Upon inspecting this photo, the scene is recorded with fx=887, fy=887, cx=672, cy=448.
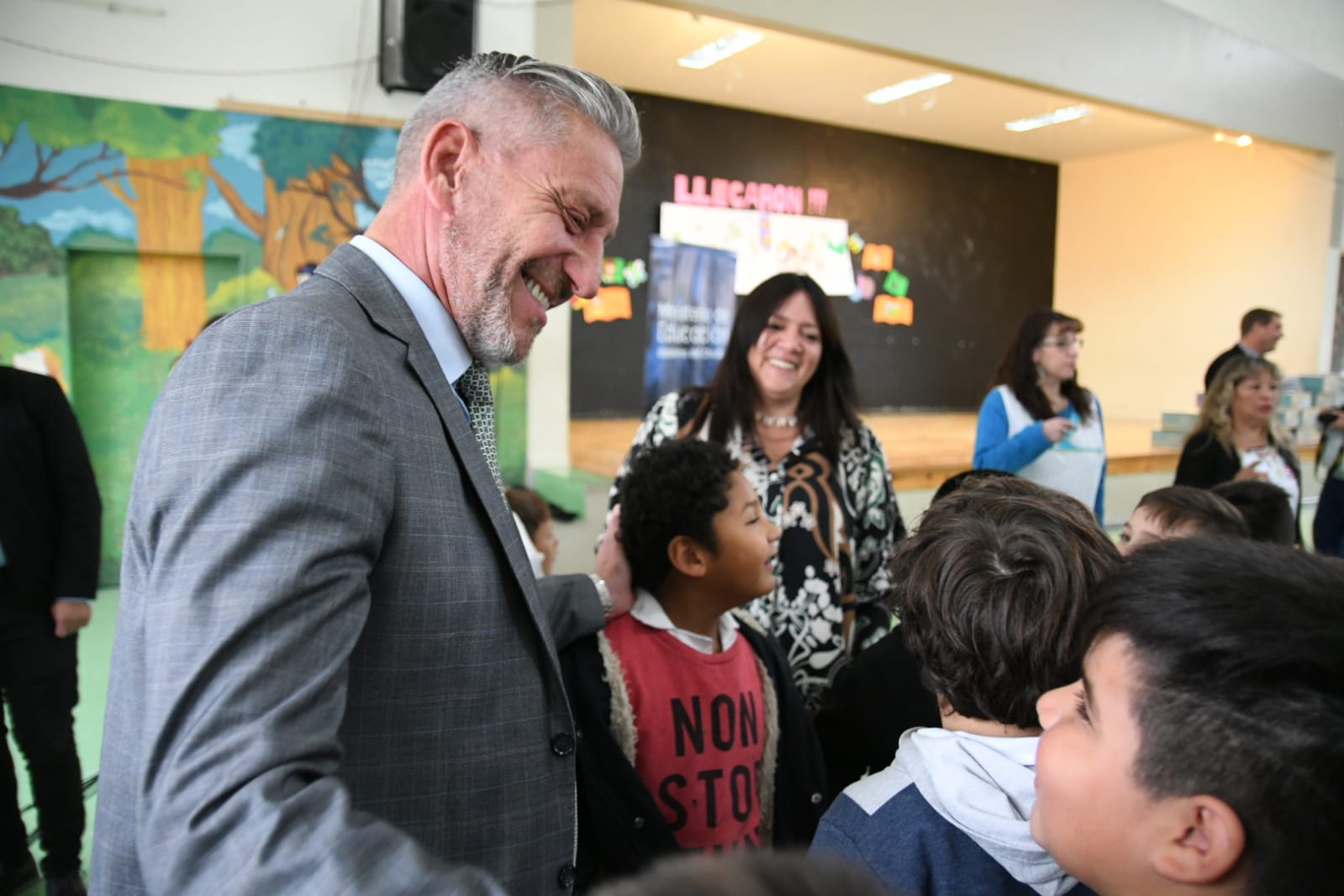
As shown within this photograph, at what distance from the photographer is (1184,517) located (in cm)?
186

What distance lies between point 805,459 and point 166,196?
3.61 metres

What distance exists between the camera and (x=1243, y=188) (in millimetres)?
10430

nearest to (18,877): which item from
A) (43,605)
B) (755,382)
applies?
(43,605)

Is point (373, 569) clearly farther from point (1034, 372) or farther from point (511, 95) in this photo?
point (1034, 372)

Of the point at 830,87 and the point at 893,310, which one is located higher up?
the point at 830,87

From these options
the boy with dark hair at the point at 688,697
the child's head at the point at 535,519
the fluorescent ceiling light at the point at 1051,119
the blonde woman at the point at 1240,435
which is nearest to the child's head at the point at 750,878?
the boy with dark hair at the point at 688,697

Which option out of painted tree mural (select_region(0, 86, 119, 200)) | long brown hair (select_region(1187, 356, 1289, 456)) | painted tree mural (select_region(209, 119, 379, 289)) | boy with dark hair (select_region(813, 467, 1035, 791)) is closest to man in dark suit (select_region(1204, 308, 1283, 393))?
long brown hair (select_region(1187, 356, 1289, 456))

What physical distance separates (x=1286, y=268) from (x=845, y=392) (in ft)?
33.0

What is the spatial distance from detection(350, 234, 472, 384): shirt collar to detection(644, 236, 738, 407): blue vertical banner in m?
4.29

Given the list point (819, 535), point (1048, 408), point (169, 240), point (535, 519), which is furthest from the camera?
point (169, 240)

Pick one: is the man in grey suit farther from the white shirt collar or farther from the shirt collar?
the white shirt collar

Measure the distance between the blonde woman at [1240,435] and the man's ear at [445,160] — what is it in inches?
122

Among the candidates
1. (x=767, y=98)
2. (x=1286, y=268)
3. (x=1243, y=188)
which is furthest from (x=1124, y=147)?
(x=767, y=98)

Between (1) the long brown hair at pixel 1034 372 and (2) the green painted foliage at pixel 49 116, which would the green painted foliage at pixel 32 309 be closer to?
(2) the green painted foliage at pixel 49 116
